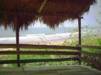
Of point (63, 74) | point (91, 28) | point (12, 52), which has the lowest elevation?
point (63, 74)

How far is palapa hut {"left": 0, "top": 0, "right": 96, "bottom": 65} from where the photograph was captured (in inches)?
238

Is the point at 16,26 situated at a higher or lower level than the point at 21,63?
higher

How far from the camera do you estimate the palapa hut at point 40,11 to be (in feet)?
19.8

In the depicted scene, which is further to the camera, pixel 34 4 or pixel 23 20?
pixel 23 20

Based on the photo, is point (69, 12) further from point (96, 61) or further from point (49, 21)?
point (96, 61)

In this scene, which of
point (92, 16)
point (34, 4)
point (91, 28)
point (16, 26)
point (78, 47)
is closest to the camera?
point (34, 4)

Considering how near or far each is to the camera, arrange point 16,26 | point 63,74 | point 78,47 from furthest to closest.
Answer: point 78,47 < point 16,26 < point 63,74

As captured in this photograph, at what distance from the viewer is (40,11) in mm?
6539

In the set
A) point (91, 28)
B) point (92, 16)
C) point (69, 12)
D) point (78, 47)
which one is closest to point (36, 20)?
point (69, 12)

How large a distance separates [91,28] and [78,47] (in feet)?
5.65

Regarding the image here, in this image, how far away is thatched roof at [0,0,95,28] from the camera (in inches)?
238

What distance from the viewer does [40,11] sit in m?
6.54

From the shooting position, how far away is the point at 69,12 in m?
6.88

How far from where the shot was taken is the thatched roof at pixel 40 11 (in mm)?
6035
